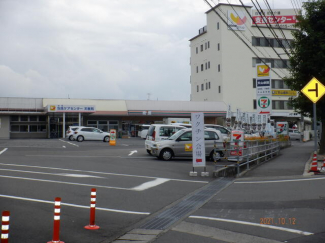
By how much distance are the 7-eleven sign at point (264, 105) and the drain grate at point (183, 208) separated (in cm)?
926

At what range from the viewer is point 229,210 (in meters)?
8.72

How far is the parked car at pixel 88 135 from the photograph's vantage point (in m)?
41.7

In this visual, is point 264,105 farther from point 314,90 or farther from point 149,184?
point 149,184

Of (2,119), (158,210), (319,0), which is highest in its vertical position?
(319,0)

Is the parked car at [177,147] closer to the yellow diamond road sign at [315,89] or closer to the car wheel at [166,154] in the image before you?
the car wheel at [166,154]

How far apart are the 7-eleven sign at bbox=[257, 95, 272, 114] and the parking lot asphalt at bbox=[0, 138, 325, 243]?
585 cm

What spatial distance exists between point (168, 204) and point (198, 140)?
554cm

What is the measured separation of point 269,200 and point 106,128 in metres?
46.8

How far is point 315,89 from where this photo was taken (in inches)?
575

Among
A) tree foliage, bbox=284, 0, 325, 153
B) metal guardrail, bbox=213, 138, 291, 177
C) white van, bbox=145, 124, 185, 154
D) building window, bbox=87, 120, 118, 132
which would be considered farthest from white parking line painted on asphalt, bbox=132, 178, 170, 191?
building window, bbox=87, 120, 118, 132

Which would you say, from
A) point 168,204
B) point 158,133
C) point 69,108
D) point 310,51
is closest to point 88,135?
point 69,108

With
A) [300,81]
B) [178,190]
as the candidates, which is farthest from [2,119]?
[178,190]

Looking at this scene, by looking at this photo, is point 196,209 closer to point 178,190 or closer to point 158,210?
point 158,210

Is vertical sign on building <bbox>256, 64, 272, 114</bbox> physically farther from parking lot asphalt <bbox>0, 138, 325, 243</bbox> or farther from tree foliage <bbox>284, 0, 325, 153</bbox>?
parking lot asphalt <bbox>0, 138, 325, 243</bbox>
